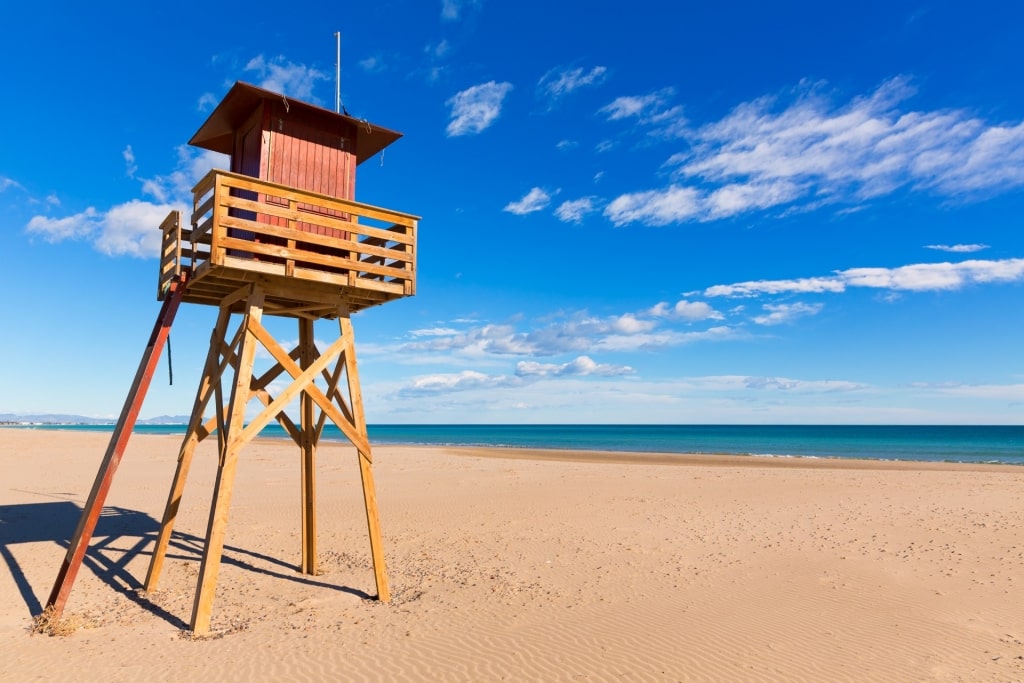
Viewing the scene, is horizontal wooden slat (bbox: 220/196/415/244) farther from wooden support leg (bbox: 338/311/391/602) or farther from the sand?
the sand

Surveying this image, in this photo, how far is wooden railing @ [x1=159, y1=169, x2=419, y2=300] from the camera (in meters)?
8.44

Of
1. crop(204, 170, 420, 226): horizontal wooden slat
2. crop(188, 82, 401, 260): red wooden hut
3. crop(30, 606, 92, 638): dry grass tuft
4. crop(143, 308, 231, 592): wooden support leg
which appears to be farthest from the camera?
crop(143, 308, 231, 592): wooden support leg

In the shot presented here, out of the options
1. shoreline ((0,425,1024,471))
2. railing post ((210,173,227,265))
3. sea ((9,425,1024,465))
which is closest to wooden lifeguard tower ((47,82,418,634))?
railing post ((210,173,227,265))

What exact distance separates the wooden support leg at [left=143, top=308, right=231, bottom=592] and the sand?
501mm

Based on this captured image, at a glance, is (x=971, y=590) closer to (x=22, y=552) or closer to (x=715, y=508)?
(x=715, y=508)


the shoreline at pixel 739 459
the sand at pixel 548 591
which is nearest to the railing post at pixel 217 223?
the sand at pixel 548 591

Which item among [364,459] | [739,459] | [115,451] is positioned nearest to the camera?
[115,451]

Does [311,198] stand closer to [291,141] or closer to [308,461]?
[291,141]

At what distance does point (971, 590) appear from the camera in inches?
387

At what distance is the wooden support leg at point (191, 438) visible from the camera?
973 cm

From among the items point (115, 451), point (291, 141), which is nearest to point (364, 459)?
point (115, 451)

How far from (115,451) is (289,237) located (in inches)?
152

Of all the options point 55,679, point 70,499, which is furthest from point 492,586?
point 70,499

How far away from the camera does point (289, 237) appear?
881cm
